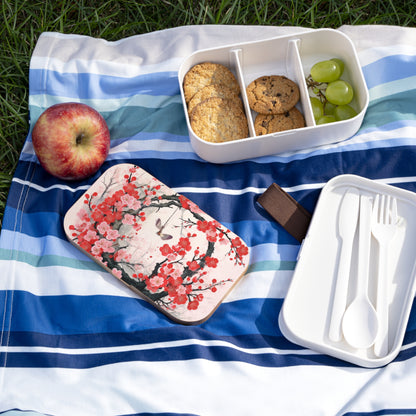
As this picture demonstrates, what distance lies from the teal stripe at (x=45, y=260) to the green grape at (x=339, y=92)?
616 mm

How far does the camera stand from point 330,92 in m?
1.07

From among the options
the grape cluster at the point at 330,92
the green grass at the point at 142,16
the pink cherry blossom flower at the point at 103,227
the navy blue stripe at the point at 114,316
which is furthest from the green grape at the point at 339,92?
the pink cherry blossom flower at the point at 103,227

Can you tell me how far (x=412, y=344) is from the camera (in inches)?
37.2

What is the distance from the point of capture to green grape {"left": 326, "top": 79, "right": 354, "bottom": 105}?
41.7 inches

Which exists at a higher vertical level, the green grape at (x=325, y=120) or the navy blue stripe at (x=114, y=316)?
the green grape at (x=325, y=120)

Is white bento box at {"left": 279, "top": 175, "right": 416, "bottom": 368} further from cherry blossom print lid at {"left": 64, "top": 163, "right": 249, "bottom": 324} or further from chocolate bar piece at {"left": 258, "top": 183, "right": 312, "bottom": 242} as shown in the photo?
cherry blossom print lid at {"left": 64, "top": 163, "right": 249, "bottom": 324}

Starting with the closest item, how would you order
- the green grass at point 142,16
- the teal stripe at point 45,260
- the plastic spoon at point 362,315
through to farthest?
the plastic spoon at point 362,315
the teal stripe at point 45,260
the green grass at point 142,16

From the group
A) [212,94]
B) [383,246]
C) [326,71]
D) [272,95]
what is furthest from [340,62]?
[383,246]

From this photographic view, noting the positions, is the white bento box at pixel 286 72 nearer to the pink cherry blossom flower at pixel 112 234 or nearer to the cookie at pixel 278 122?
the cookie at pixel 278 122

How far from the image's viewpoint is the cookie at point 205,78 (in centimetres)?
110

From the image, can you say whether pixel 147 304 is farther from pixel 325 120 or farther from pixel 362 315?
pixel 325 120

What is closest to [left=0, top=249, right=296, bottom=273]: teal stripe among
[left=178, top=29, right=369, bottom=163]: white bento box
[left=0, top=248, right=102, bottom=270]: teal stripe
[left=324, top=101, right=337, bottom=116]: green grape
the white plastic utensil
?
[left=0, top=248, right=102, bottom=270]: teal stripe

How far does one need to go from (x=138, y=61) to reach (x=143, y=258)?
1.60ft

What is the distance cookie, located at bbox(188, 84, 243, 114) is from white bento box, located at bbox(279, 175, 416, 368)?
11.4 inches
